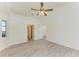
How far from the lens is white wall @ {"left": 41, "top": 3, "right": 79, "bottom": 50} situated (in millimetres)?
8211

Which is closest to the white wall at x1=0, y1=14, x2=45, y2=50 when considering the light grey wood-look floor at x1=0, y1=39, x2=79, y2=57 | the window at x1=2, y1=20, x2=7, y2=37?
the window at x1=2, y1=20, x2=7, y2=37

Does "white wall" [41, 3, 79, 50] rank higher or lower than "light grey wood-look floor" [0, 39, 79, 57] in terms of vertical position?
higher

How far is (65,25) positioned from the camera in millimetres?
9188

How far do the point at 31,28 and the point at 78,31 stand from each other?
725cm

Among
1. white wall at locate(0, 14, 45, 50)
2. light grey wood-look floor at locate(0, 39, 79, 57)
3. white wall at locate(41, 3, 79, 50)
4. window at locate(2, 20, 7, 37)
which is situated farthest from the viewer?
white wall at locate(0, 14, 45, 50)

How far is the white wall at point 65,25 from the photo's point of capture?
26.9 ft

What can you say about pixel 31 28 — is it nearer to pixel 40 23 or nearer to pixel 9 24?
pixel 40 23

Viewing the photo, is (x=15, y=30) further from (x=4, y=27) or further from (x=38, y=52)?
(x=38, y=52)

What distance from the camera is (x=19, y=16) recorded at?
10664mm

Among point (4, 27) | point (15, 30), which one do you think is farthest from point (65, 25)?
point (4, 27)

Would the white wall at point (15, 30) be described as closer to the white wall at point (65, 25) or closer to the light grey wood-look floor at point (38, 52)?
the light grey wood-look floor at point (38, 52)

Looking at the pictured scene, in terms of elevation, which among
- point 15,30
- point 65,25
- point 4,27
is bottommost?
point 15,30

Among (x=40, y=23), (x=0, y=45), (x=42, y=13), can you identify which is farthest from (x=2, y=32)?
(x=40, y=23)

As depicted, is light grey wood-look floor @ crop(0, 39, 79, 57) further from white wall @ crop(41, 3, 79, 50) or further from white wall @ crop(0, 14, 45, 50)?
white wall @ crop(41, 3, 79, 50)
